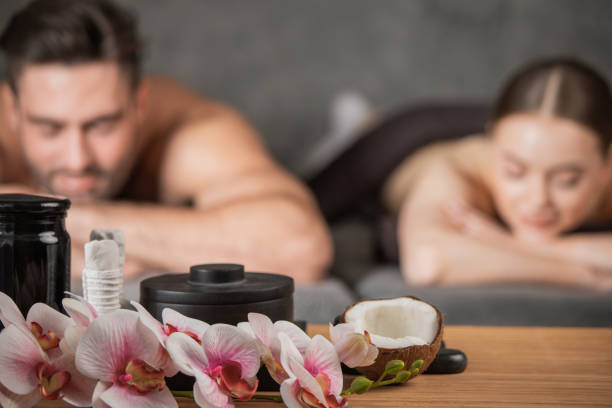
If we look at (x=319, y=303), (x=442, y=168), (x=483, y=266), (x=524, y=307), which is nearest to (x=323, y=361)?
(x=319, y=303)

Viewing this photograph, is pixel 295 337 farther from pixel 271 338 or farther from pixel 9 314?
pixel 9 314

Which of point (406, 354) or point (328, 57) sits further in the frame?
point (328, 57)

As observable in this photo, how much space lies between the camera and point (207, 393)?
403mm

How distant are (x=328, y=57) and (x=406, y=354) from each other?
1.76 metres

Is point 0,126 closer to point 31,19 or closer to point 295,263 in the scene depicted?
point 31,19

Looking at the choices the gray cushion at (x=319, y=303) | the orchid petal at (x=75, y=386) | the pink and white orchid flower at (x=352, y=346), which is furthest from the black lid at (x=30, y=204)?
the gray cushion at (x=319, y=303)

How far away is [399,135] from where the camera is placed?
1.82 metres

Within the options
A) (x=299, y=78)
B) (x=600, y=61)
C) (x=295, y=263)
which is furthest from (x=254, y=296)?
(x=600, y=61)

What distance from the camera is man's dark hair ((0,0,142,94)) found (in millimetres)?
1392

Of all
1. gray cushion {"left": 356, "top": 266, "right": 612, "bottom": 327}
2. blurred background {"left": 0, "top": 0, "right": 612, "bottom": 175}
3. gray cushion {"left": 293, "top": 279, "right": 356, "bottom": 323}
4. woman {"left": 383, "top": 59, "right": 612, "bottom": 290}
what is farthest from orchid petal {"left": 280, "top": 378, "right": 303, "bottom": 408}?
blurred background {"left": 0, "top": 0, "right": 612, "bottom": 175}

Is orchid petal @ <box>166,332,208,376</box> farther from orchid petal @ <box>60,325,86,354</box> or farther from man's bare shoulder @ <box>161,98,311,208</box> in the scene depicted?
man's bare shoulder @ <box>161,98,311,208</box>

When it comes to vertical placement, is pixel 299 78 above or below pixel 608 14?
below

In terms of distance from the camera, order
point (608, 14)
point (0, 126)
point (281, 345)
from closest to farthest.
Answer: point (281, 345) → point (0, 126) → point (608, 14)

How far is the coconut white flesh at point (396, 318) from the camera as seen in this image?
20.3 inches
